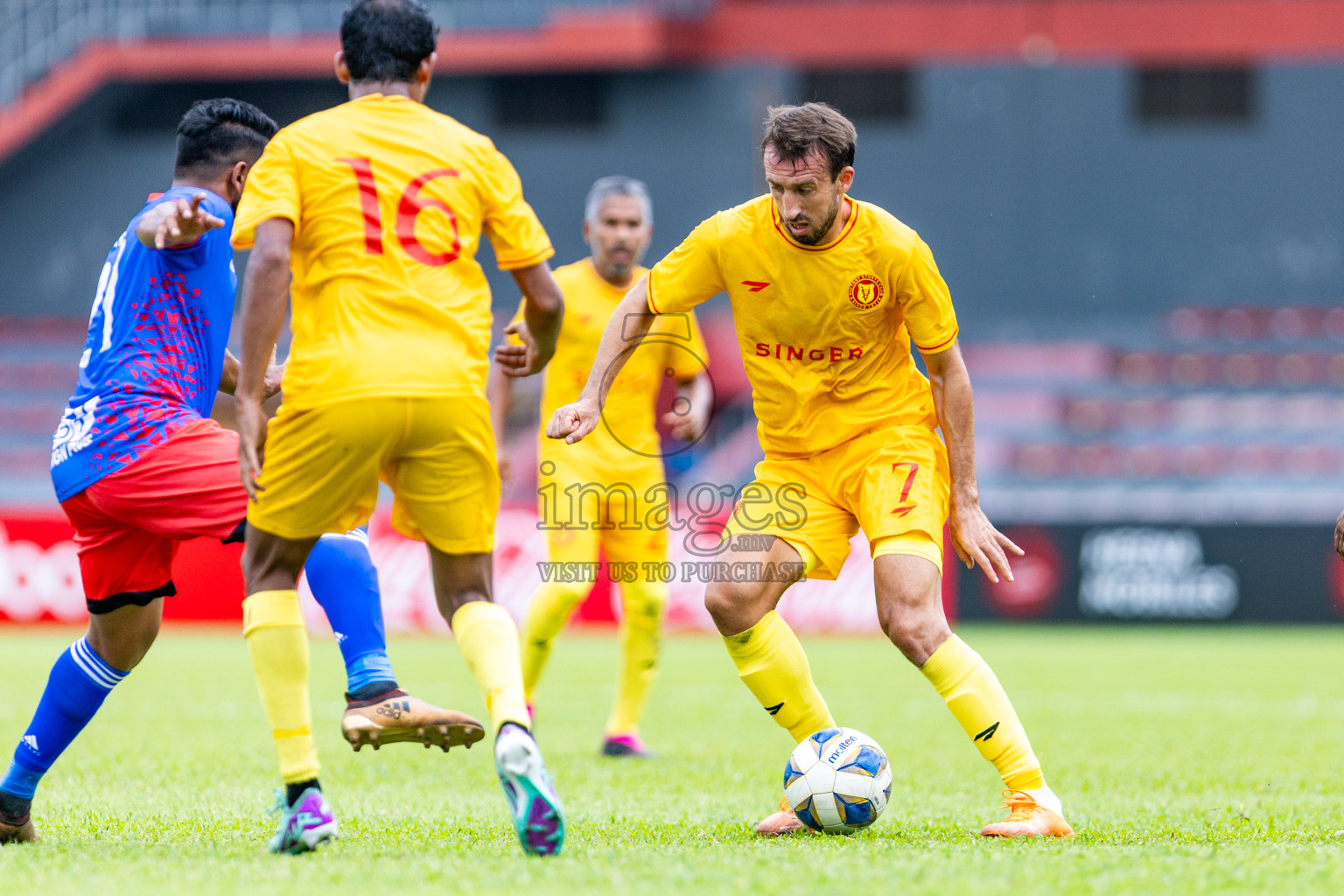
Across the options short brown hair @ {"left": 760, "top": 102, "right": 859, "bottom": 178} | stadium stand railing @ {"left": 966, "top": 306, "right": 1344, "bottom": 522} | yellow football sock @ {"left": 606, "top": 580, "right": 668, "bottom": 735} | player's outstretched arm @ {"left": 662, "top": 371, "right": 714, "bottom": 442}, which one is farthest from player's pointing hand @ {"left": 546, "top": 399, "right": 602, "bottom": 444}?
stadium stand railing @ {"left": 966, "top": 306, "right": 1344, "bottom": 522}

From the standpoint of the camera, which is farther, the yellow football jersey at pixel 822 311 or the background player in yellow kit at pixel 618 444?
the background player in yellow kit at pixel 618 444

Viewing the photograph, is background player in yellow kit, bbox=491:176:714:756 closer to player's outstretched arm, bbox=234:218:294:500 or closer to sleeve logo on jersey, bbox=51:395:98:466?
sleeve logo on jersey, bbox=51:395:98:466

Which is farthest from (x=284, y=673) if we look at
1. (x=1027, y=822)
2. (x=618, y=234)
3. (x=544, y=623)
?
(x=618, y=234)

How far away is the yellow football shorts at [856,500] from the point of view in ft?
15.1

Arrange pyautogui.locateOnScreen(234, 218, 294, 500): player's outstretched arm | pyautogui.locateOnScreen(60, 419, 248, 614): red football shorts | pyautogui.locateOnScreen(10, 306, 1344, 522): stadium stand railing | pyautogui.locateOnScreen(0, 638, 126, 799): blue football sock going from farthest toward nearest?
1. pyautogui.locateOnScreen(10, 306, 1344, 522): stadium stand railing
2. pyautogui.locateOnScreen(0, 638, 126, 799): blue football sock
3. pyautogui.locateOnScreen(60, 419, 248, 614): red football shorts
4. pyautogui.locateOnScreen(234, 218, 294, 500): player's outstretched arm

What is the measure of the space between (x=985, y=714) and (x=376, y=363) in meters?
2.05

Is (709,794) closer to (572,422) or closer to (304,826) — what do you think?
(572,422)

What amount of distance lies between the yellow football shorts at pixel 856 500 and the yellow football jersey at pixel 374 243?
121 cm

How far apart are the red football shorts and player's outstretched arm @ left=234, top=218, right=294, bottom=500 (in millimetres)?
282

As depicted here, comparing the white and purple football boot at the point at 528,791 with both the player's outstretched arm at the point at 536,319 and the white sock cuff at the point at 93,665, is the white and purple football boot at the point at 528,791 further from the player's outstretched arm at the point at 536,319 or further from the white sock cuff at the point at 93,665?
the white sock cuff at the point at 93,665

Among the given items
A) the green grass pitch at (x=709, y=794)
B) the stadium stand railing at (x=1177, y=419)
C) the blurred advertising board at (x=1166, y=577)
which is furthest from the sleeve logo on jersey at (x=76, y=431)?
the stadium stand railing at (x=1177, y=419)

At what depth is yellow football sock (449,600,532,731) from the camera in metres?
3.91

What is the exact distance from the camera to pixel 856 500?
4762 mm

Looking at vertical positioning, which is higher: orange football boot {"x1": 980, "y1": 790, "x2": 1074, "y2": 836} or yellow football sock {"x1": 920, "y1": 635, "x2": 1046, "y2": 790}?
yellow football sock {"x1": 920, "y1": 635, "x2": 1046, "y2": 790}
